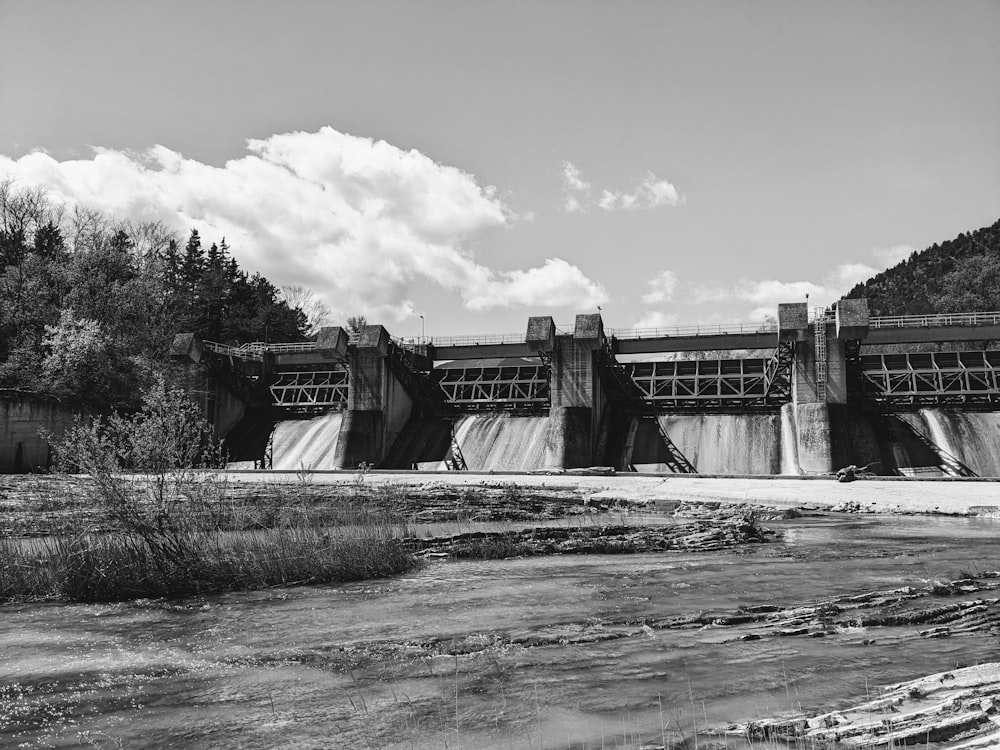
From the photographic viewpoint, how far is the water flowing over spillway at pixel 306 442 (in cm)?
3728

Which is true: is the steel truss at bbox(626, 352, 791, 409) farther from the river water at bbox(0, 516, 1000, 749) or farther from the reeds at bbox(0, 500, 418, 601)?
the reeds at bbox(0, 500, 418, 601)

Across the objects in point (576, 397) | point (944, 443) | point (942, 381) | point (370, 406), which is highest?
point (942, 381)

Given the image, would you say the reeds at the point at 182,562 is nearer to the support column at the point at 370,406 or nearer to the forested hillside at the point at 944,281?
the support column at the point at 370,406

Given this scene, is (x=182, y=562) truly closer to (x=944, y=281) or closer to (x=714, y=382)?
(x=714, y=382)

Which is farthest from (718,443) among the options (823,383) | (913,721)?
(913,721)

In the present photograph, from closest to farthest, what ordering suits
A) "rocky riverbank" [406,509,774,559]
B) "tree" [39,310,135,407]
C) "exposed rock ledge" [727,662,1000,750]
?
1. "exposed rock ledge" [727,662,1000,750]
2. "rocky riverbank" [406,509,774,559]
3. "tree" [39,310,135,407]

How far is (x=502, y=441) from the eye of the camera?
35594 mm

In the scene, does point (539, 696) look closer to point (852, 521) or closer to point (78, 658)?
point (78, 658)

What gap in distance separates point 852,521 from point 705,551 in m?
6.59

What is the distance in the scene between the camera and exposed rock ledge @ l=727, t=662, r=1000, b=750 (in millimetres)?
4090

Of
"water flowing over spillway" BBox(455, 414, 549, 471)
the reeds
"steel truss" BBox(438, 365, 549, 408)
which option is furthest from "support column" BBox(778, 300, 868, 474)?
the reeds

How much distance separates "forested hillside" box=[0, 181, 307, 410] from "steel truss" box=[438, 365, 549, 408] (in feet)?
49.6

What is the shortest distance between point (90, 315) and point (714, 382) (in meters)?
37.3

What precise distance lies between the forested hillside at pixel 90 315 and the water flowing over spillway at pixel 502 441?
14.5m
